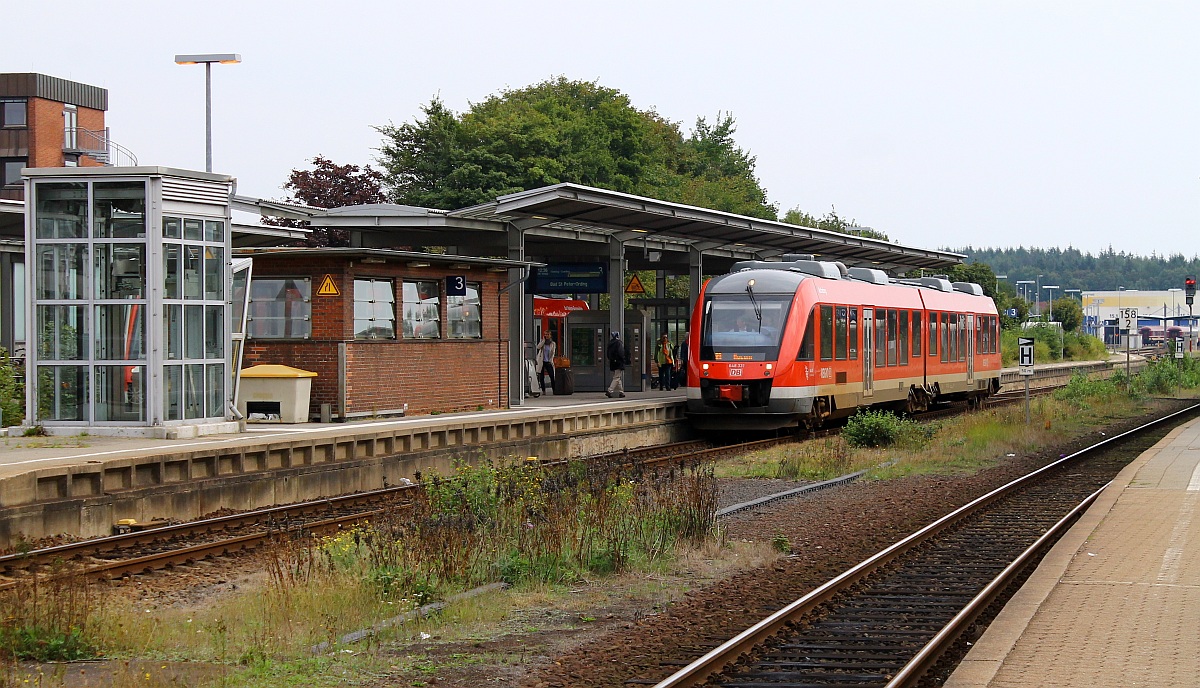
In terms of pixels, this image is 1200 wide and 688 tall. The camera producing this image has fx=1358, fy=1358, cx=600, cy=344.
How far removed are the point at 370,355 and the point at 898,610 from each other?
1424cm

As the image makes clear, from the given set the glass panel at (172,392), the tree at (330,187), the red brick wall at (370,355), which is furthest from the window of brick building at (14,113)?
the glass panel at (172,392)

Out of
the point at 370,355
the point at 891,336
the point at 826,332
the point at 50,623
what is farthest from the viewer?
the point at 891,336

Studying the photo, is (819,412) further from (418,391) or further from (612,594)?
(612,594)

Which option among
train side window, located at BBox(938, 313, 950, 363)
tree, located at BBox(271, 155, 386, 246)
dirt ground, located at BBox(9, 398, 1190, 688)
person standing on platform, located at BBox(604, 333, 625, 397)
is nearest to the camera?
dirt ground, located at BBox(9, 398, 1190, 688)

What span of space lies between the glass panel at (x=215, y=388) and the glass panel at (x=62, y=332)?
1671mm

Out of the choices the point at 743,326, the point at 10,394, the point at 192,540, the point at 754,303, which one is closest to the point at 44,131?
the point at 10,394

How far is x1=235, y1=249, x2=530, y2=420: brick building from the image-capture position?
870 inches

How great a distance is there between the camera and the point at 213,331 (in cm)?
1886

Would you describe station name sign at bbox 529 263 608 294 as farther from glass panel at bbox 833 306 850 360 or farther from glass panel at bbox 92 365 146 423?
glass panel at bbox 92 365 146 423

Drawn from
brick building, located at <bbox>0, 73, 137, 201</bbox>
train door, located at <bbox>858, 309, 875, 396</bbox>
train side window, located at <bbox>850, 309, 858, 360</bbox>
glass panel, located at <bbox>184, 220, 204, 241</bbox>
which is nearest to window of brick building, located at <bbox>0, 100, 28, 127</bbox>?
brick building, located at <bbox>0, 73, 137, 201</bbox>

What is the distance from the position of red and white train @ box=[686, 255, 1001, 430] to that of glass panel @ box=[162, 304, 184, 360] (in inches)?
383

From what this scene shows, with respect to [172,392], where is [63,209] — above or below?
above

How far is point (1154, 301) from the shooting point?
498ft

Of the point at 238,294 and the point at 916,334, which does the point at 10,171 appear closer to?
the point at 238,294
